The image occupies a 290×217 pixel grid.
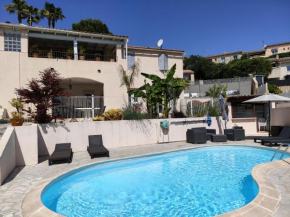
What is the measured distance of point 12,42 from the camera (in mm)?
16281

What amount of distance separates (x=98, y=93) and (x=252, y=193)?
1821 cm

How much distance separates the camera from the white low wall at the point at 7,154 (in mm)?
6672

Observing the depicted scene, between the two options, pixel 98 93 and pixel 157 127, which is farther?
pixel 98 93

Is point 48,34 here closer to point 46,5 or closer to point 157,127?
point 157,127

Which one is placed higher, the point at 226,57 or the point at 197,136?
the point at 226,57

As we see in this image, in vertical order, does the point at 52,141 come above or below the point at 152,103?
below

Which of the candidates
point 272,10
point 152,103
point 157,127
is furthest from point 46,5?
point 272,10

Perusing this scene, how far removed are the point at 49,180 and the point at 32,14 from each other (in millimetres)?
29459

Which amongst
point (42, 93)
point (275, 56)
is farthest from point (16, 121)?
point (275, 56)

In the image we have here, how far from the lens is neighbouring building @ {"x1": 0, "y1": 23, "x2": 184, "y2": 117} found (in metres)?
15.7

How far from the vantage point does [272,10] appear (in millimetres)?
14750

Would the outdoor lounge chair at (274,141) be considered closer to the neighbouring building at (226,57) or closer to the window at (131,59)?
the window at (131,59)

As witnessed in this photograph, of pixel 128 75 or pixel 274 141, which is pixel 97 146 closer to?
pixel 274 141

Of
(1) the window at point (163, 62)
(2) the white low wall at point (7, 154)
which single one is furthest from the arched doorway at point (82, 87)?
(2) the white low wall at point (7, 154)
